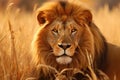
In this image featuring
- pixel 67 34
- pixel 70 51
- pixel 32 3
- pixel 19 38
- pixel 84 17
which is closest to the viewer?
pixel 70 51

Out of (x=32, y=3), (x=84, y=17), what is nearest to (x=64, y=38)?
(x=84, y=17)

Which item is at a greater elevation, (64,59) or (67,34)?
(67,34)

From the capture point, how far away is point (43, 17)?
7715 millimetres

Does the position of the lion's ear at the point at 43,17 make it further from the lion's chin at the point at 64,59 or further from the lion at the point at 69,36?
the lion's chin at the point at 64,59

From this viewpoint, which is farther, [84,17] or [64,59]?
[84,17]

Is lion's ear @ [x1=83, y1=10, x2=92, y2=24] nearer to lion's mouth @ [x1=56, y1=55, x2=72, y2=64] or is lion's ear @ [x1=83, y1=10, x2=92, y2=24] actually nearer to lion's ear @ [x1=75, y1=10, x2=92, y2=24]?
lion's ear @ [x1=75, y1=10, x2=92, y2=24]

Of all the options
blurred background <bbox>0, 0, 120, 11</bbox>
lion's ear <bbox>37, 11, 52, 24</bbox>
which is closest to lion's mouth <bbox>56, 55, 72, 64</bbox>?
lion's ear <bbox>37, 11, 52, 24</bbox>

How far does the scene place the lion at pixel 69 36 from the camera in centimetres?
759

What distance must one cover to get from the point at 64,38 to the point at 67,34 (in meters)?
0.07

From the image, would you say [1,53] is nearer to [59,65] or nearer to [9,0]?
[59,65]

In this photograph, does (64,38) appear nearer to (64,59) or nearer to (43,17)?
(64,59)

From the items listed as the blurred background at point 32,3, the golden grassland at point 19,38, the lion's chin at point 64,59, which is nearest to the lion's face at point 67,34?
the lion's chin at point 64,59

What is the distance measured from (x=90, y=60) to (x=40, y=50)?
45cm

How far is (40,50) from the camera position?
771cm
